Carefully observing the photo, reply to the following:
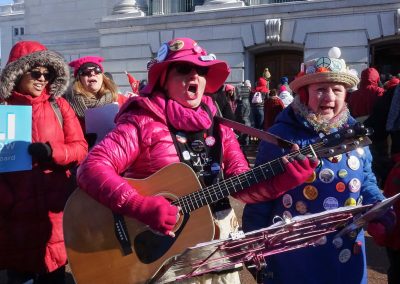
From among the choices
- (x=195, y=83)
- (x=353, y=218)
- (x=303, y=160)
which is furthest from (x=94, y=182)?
(x=353, y=218)

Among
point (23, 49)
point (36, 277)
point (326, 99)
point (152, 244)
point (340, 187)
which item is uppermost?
point (23, 49)

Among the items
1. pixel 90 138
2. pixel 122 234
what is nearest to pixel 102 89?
pixel 90 138

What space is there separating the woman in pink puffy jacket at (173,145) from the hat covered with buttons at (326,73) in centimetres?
45

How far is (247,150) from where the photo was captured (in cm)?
1220

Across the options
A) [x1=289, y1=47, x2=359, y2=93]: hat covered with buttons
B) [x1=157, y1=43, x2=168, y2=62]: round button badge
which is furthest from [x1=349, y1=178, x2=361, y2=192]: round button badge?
[x1=157, y1=43, x2=168, y2=62]: round button badge

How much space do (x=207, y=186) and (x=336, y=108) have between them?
759 millimetres

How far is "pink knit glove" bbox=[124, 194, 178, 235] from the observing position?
226 cm

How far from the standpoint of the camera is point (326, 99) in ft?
8.64

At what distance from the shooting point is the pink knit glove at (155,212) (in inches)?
89.0

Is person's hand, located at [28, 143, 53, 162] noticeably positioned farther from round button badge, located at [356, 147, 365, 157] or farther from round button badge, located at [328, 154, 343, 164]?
round button badge, located at [356, 147, 365, 157]

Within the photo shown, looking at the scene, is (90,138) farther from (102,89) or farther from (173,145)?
(173,145)

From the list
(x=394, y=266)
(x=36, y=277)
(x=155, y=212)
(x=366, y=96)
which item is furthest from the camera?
(x=366, y=96)

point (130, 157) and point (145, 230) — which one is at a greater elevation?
point (130, 157)

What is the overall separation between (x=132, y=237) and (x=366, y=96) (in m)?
6.15
